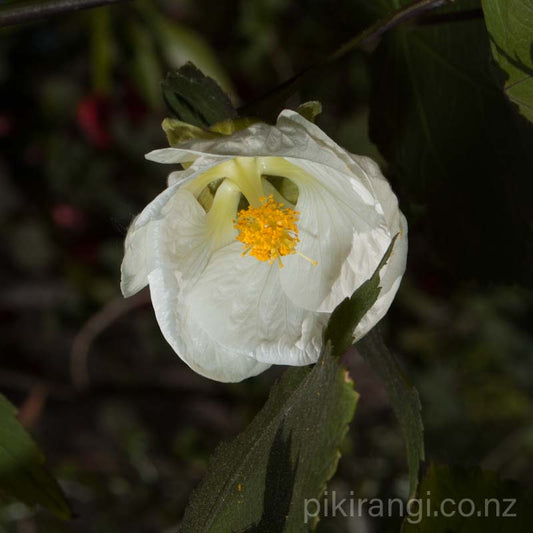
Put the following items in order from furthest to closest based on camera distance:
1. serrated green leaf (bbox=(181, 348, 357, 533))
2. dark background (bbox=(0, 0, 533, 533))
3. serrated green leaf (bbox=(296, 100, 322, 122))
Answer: dark background (bbox=(0, 0, 533, 533))
serrated green leaf (bbox=(296, 100, 322, 122))
serrated green leaf (bbox=(181, 348, 357, 533))

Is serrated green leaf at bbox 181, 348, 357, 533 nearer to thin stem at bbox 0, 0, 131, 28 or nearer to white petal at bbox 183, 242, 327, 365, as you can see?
white petal at bbox 183, 242, 327, 365

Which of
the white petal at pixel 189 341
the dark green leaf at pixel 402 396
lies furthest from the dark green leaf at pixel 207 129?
the dark green leaf at pixel 402 396

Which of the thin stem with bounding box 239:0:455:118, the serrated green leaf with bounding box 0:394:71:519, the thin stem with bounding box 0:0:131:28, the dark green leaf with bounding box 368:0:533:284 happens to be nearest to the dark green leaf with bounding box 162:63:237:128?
the thin stem with bounding box 239:0:455:118

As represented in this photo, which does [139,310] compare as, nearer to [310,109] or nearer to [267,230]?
[267,230]

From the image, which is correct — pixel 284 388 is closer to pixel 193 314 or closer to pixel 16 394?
pixel 193 314

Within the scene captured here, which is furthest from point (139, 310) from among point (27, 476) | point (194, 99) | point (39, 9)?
point (39, 9)

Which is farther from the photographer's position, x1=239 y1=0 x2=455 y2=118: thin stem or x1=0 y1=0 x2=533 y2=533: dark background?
x1=0 y1=0 x2=533 y2=533: dark background

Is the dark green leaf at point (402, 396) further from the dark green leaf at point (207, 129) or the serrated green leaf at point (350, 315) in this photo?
the dark green leaf at point (207, 129)
